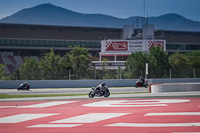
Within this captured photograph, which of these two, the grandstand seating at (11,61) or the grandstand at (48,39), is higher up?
the grandstand at (48,39)

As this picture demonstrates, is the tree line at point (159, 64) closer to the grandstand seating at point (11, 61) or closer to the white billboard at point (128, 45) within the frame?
the white billboard at point (128, 45)

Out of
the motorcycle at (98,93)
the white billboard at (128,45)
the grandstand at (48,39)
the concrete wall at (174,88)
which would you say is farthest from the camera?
the grandstand at (48,39)

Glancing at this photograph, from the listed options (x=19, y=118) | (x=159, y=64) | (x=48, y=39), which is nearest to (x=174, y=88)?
(x=19, y=118)

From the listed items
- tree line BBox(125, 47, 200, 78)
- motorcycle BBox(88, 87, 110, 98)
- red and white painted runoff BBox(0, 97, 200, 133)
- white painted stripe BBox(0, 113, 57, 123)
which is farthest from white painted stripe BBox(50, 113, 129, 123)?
tree line BBox(125, 47, 200, 78)

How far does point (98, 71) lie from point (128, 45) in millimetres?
35319

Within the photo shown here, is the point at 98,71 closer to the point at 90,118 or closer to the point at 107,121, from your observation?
the point at 90,118

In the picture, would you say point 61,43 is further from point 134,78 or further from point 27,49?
point 134,78

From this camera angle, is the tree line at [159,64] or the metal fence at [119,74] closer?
the metal fence at [119,74]

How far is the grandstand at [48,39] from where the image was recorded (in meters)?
83.6

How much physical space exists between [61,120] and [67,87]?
28.8 m

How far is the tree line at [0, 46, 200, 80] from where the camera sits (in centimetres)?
4184

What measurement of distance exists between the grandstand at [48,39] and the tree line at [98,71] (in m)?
23.5

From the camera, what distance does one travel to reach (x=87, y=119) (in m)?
13.4

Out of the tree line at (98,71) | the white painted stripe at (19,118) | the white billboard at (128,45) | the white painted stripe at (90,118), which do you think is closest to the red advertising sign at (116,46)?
the white billboard at (128,45)
